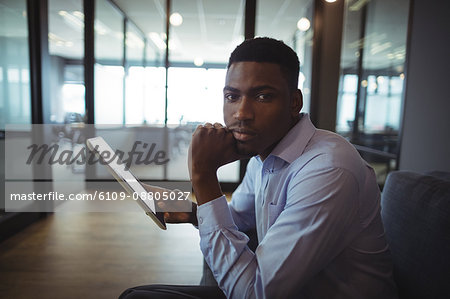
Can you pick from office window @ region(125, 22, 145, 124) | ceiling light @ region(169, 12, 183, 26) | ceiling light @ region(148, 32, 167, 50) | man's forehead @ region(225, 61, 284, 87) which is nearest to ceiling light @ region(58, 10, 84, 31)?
office window @ region(125, 22, 145, 124)

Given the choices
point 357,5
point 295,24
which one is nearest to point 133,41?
point 295,24

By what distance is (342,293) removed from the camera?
2.73 ft

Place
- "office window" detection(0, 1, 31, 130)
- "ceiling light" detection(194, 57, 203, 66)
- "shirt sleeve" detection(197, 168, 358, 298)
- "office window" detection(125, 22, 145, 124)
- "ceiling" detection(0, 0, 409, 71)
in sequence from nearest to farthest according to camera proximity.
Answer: "shirt sleeve" detection(197, 168, 358, 298)
"office window" detection(0, 1, 31, 130)
"ceiling" detection(0, 0, 409, 71)
"ceiling light" detection(194, 57, 203, 66)
"office window" detection(125, 22, 145, 124)

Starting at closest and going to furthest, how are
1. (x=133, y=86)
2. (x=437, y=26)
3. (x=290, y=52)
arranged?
(x=290, y=52) → (x=437, y=26) → (x=133, y=86)

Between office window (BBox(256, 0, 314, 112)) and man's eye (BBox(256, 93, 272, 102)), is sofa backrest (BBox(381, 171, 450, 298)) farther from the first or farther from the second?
office window (BBox(256, 0, 314, 112))

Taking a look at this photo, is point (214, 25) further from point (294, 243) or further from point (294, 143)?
point (294, 243)

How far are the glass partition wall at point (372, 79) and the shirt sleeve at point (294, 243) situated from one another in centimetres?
319

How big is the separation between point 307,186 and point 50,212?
3.76m

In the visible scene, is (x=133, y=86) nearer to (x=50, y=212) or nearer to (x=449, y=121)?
(x=50, y=212)

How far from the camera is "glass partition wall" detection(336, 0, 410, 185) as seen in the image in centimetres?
358

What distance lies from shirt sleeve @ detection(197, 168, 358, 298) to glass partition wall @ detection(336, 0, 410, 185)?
10.5 feet

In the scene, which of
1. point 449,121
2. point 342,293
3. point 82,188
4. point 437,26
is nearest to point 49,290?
point 342,293

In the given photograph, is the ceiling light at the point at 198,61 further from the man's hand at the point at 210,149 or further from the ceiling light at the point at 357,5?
the man's hand at the point at 210,149

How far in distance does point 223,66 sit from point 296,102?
1353 mm
